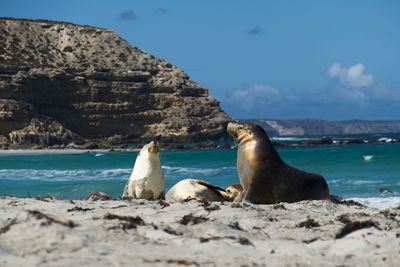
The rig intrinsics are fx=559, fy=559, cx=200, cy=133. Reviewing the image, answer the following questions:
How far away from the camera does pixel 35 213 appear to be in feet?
15.7

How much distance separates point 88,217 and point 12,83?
6076 cm

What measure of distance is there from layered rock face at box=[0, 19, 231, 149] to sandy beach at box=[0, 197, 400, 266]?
186 ft

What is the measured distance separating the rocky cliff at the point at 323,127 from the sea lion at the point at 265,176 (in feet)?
551

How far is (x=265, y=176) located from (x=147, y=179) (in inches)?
89.4

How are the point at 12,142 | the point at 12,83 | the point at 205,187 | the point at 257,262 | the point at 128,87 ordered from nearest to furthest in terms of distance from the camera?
the point at 257,262 → the point at 205,187 → the point at 12,142 → the point at 12,83 → the point at 128,87

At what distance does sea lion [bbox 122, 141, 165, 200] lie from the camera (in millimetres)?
9852

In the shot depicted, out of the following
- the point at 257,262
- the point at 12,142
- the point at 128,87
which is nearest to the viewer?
the point at 257,262

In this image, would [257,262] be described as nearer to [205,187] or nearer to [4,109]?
[205,187]

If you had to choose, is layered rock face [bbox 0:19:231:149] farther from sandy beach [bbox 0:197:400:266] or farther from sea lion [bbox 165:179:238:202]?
sandy beach [bbox 0:197:400:266]

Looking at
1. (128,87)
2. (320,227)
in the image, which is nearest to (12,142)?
(128,87)

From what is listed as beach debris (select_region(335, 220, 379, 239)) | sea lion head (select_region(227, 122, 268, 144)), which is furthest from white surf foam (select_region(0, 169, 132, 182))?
beach debris (select_region(335, 220, 379, 239))

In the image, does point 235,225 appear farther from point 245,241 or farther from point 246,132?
point 246,132

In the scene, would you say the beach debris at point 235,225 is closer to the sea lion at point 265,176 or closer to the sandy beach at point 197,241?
the sandy beach at point 197,241

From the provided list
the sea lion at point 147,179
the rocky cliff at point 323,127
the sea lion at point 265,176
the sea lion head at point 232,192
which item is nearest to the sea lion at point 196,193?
the sea lion head at point 232,192
